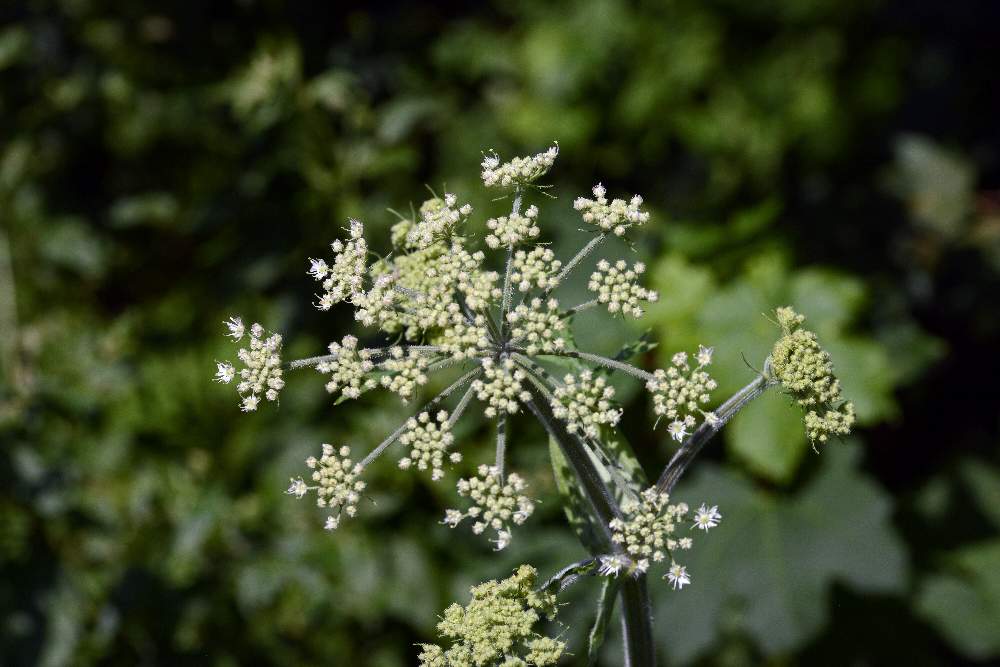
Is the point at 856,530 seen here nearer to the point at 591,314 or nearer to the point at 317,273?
the point at 591,314

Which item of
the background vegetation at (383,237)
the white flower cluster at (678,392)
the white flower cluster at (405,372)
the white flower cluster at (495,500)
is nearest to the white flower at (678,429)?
the white flower cluster at (678,392)

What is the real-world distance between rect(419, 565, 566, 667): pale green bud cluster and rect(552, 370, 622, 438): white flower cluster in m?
0.36

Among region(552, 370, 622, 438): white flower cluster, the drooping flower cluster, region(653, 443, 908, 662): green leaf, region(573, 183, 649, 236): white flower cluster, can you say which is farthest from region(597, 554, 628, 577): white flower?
region(653, 443, 908, 662): green leaf

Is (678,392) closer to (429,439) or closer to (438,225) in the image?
(429,439)

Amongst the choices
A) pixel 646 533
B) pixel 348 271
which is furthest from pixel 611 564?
pixel 348 271

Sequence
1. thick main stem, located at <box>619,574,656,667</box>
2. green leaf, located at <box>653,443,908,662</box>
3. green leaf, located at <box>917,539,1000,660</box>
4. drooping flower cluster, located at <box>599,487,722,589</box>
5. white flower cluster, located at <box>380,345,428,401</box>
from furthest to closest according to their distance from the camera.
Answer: green leaf, located at <box>917,539,1000,660</box>, green leaf, located at <box>653,443,908,662</box>, thick main stem, located at <box>619,574,656,667</box>, white flower cluster, located at <box>380,345,428,401</box>, drooping flower cluster, located at <box>599,487,722,589</box>

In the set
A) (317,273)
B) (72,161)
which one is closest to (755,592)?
(317,273)

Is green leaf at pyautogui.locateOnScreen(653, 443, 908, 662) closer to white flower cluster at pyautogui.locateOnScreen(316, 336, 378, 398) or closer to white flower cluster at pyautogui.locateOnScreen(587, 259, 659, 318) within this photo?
white flower cluster at pyautogui.locateOnScreen(587, 259, 659, 318)

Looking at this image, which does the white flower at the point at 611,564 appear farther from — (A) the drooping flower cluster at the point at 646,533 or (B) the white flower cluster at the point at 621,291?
(B) the white flower cluster at the point at 621,291

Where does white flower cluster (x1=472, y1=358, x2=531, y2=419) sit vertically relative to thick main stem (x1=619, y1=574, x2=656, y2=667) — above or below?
above

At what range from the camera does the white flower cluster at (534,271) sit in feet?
7.04

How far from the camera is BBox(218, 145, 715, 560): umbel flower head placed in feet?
6.69

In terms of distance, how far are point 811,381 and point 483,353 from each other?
0.76m

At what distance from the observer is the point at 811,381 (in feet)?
6.82
